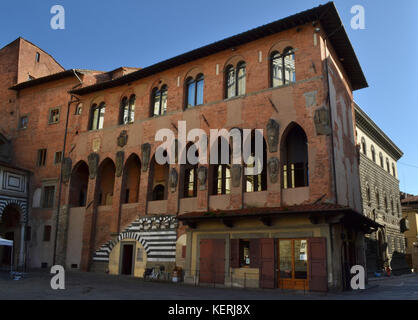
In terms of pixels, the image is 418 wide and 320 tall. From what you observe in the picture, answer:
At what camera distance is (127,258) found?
920 inches

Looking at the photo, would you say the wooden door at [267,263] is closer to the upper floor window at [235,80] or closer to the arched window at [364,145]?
the upper floor window at [235,80]

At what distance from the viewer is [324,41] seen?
19.6m

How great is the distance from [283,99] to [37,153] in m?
19.3

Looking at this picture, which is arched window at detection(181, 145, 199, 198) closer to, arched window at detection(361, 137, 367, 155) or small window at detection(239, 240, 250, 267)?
small window at detection(239, 240, 250, 267)

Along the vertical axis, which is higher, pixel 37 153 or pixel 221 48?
pixel 221 48

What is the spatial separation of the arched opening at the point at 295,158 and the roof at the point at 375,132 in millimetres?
11295

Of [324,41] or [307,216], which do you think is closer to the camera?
[307,216]

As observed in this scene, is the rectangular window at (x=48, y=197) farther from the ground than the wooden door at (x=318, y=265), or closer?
farther from the ground

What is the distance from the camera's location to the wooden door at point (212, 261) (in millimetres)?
18953

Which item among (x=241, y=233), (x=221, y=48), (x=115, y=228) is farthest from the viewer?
(x=115, y=228)

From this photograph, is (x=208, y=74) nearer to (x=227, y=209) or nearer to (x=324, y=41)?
(x=324, y=41)

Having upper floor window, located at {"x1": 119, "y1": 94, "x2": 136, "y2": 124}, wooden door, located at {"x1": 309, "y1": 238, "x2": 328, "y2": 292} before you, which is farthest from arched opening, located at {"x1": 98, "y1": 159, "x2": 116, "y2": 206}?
wooden door, located at {"x1": 309, "y1": 238, "x2": 328, "y2": 292}

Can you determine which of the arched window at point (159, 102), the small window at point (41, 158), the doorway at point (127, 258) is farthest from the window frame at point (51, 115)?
the doorway at point (127, 258)
